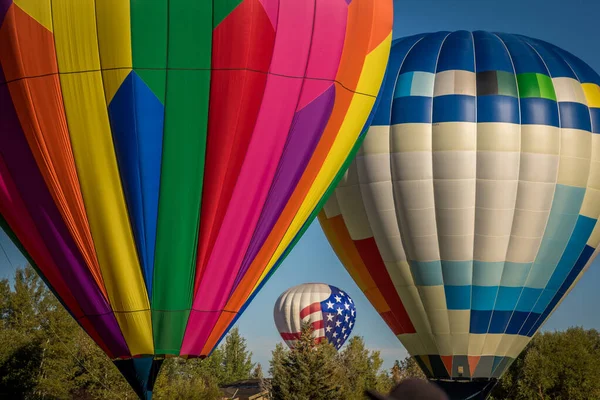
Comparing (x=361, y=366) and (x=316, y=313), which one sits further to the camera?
(x=361, y=366)

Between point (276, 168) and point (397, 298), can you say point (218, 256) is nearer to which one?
point (276, 168)

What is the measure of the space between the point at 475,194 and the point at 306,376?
11.7 m

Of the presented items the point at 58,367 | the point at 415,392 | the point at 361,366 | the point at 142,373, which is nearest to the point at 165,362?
the point at 58,367

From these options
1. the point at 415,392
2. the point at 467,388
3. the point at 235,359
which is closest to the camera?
the point at 415,392

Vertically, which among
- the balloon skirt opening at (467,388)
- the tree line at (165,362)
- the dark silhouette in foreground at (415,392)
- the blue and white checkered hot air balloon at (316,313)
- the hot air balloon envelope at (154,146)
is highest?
the blue and white checkered hot air balloon at (316,313)

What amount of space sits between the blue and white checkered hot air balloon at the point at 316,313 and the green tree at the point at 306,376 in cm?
825

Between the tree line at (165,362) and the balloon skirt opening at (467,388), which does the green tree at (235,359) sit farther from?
the balloon skirt opening at (467,388)

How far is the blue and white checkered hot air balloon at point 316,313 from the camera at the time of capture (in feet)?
116

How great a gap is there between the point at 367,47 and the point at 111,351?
4.91 meters

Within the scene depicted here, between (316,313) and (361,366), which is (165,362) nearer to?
(316,313)

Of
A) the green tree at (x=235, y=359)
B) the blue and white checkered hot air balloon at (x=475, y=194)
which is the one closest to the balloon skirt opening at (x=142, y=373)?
the blue and white checkered hot air balloon at (x=475, y=194)

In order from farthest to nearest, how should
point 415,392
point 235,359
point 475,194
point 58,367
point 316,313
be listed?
1. point 235,359
2. point 316,313
3. point 58,367
4. point 475,194
5. point 415,392

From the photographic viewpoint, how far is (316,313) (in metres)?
35.4

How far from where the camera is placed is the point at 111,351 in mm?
10508
